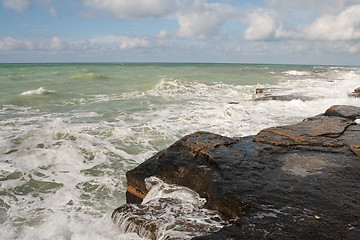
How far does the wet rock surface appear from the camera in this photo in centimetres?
220

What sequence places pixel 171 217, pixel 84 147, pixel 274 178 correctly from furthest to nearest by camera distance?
1. pixel 84 147
2. pixel 274 178
3. pixel 171 217

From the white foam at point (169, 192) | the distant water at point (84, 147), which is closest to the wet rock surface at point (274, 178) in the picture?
the white foam at point (169, 192)

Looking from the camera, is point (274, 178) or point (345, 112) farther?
point (345, 112)

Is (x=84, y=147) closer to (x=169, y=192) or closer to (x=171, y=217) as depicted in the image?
(x=169, y=192)

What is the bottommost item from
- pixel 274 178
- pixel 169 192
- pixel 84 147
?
pixel 84 147

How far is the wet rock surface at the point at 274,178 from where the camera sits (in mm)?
2203

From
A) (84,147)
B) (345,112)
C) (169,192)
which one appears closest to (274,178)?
(169,192)

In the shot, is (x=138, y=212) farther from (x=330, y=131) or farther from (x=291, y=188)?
(x=330, y=131)

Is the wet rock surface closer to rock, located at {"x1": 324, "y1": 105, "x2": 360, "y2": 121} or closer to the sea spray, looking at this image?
the sea spray

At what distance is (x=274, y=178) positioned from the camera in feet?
9.84

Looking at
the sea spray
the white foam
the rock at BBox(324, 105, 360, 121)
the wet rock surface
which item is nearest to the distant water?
the sea spray

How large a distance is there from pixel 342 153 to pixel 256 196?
1966 mm

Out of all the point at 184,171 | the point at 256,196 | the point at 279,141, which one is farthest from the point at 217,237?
the point at 279,141

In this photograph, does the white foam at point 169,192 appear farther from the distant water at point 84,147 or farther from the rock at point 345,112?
the rock at point 345,112
